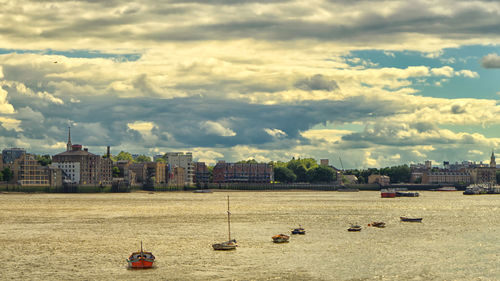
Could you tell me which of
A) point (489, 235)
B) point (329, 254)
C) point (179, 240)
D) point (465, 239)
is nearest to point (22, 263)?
point (179, 240)

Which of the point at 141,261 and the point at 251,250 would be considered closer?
the point at 141,261

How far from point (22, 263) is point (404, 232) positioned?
6303 cm

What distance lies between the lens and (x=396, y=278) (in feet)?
227

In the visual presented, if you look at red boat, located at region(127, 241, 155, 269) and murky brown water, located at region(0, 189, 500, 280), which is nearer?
murky brown water, located at region(0, 189, 500, 280)

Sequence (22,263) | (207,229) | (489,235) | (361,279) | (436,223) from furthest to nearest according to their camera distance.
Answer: (436,223) < (207,229) < (489,235) < (22,263) < (361,279)

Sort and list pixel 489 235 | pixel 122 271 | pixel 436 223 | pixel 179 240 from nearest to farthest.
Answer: pixel 122 271 < pixel 179 240 < pixel 489 235 < pixel 436 223

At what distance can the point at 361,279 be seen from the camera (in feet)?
225

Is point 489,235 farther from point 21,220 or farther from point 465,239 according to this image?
point 21,220

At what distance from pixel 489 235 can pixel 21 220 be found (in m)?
87.2

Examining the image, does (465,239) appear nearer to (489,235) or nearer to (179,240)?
(489,235)

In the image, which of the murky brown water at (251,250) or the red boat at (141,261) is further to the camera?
the red boat at (141,261)

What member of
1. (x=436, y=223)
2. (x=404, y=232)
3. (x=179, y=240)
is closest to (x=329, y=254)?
(x=179, y=240)

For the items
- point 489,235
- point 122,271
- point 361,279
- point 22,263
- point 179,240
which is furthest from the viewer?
point 489,235

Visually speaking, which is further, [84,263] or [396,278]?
[84,263]
